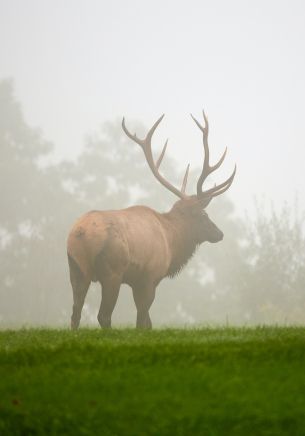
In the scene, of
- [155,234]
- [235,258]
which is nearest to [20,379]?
[155,234]

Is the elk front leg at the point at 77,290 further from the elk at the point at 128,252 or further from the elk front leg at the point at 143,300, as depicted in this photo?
the elk front leg at the point at 143,300

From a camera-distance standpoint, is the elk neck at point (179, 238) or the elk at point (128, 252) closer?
the elk at point (128, 252)

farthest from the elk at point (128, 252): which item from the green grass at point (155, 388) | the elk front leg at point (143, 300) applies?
the green grass at point (155, 388)

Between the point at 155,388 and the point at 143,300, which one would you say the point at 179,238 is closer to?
the point at 143,300

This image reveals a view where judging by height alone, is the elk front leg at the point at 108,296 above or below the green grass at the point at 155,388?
above

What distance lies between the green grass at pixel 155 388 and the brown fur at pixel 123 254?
477cm

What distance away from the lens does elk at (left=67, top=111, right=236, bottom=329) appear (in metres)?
12.0

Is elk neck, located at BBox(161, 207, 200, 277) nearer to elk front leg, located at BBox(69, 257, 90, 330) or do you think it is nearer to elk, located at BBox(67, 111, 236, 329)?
elk, located at BBox(67, 111, 236, 329)

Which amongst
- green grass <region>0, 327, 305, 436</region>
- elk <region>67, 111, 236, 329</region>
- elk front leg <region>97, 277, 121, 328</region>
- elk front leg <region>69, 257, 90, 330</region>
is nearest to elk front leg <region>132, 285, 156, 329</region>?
elk <region>67, 111, 236, 329</region>

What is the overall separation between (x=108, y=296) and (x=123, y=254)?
0.76 m

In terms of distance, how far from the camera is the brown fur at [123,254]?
11961mm

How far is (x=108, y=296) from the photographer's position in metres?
12.0

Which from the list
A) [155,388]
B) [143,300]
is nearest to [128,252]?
[143,300]

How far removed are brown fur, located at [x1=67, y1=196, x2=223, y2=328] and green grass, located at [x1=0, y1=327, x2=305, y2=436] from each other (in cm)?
477
